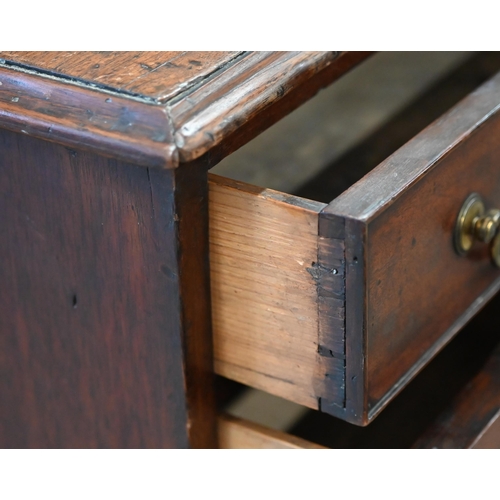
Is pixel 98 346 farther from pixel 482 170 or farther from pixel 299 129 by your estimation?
pixel 299 129

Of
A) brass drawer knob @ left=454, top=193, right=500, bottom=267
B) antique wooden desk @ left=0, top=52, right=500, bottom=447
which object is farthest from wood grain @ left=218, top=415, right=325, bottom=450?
brass drawer knob @ left=454, top=193, right=500, bottom=267

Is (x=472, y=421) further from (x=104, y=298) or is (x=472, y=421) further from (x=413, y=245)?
(x=104, y=298)

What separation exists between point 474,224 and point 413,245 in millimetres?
85

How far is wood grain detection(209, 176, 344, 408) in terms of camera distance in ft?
1.72

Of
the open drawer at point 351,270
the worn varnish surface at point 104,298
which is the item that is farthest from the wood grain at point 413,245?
the worn varnish surface at point 104,298

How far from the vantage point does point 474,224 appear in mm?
622

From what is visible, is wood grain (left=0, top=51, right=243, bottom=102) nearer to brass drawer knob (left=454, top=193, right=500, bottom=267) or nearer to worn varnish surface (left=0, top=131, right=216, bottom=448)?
worn varnish surface (left=0, top=131, right=216, bottom=448)

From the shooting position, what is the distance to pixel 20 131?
53 centimetres

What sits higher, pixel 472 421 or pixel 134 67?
pixel 134 67

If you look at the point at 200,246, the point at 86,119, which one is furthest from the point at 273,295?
the point at 86,119

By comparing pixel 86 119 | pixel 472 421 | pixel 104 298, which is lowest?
pixel 472 421

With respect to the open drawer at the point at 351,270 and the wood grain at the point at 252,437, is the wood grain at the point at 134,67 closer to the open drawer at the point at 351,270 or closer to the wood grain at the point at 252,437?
the open drawer at the point at 351,270

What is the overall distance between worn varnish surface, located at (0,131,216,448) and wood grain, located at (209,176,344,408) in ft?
0.04

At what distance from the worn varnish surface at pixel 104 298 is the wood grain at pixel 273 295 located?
1 cm
